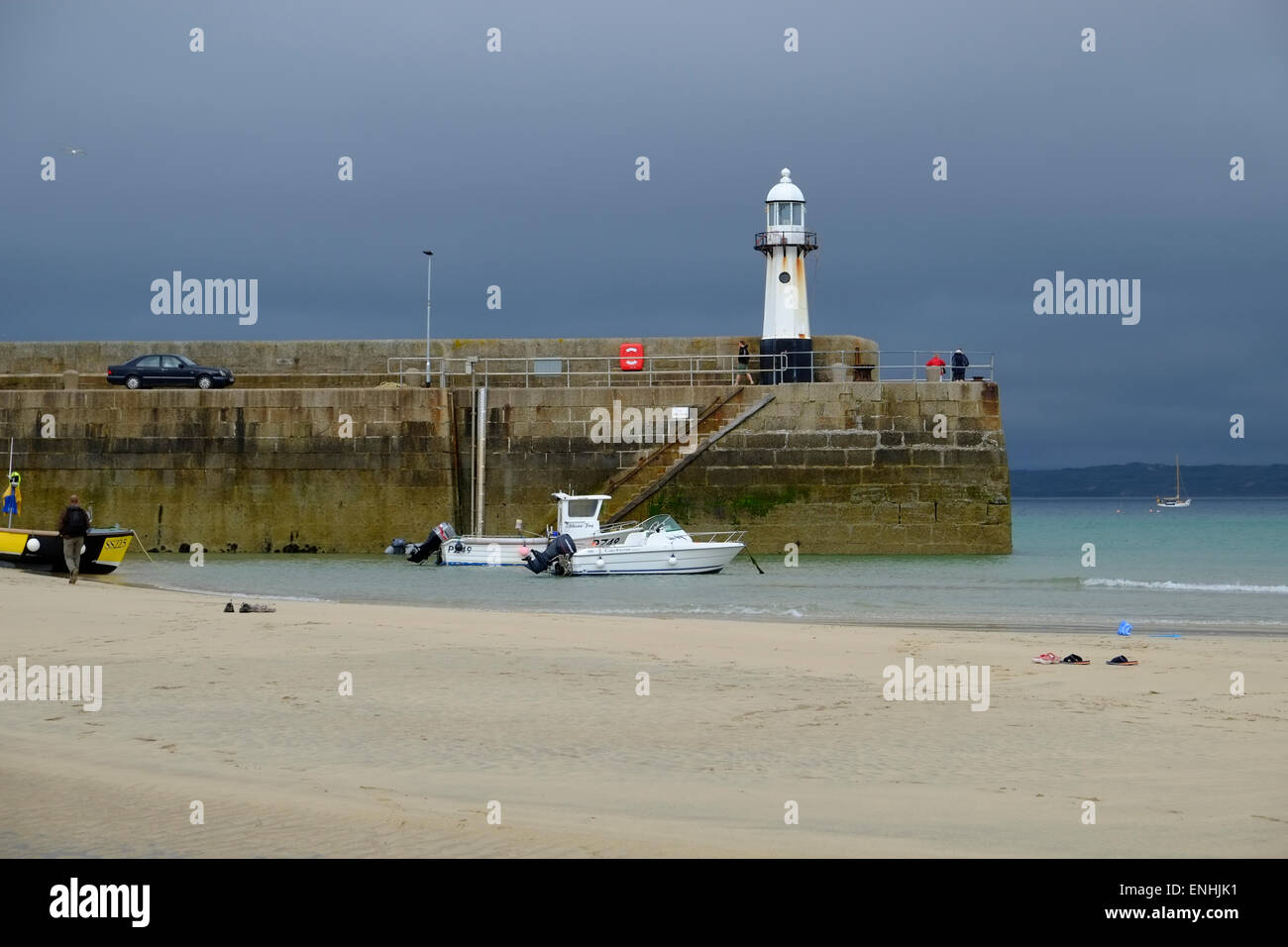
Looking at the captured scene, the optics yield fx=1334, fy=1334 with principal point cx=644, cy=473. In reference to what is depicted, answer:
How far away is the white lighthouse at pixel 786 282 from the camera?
120 ft

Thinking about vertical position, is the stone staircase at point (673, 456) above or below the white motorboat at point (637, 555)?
above

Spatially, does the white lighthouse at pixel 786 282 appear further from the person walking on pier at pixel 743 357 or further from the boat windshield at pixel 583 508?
the boat windshield at pixel 583 508

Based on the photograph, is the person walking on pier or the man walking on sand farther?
the person walking on pier

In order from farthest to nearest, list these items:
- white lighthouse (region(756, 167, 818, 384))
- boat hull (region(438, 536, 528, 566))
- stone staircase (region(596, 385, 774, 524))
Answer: white lighthouse (region(756, 167, 818, 384)) < stone staircase (region(596, 385, 774, 524)) < boat hull (region(438, 536, 528, 566))

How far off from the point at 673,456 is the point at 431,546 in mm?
6631

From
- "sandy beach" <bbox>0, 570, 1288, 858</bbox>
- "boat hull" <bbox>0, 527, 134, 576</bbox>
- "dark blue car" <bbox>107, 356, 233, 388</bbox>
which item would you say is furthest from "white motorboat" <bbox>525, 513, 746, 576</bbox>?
"sandy beach" <bbox>0, 570, 1288, 858</bbox>

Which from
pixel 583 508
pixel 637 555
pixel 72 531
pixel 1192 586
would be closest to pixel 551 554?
pixel 637 555

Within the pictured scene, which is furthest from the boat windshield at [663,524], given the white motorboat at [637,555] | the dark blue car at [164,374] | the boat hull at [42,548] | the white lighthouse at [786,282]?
the dark blue car at [164,374]

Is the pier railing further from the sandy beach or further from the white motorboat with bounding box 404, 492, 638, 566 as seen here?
the sandy beach

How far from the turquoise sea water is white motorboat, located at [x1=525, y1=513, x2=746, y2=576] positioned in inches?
17.1

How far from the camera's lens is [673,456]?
3391cm

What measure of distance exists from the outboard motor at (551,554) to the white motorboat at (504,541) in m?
1.60

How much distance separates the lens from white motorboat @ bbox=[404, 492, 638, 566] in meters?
30.6

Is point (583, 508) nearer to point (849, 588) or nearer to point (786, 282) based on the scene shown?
point (849, 588)
